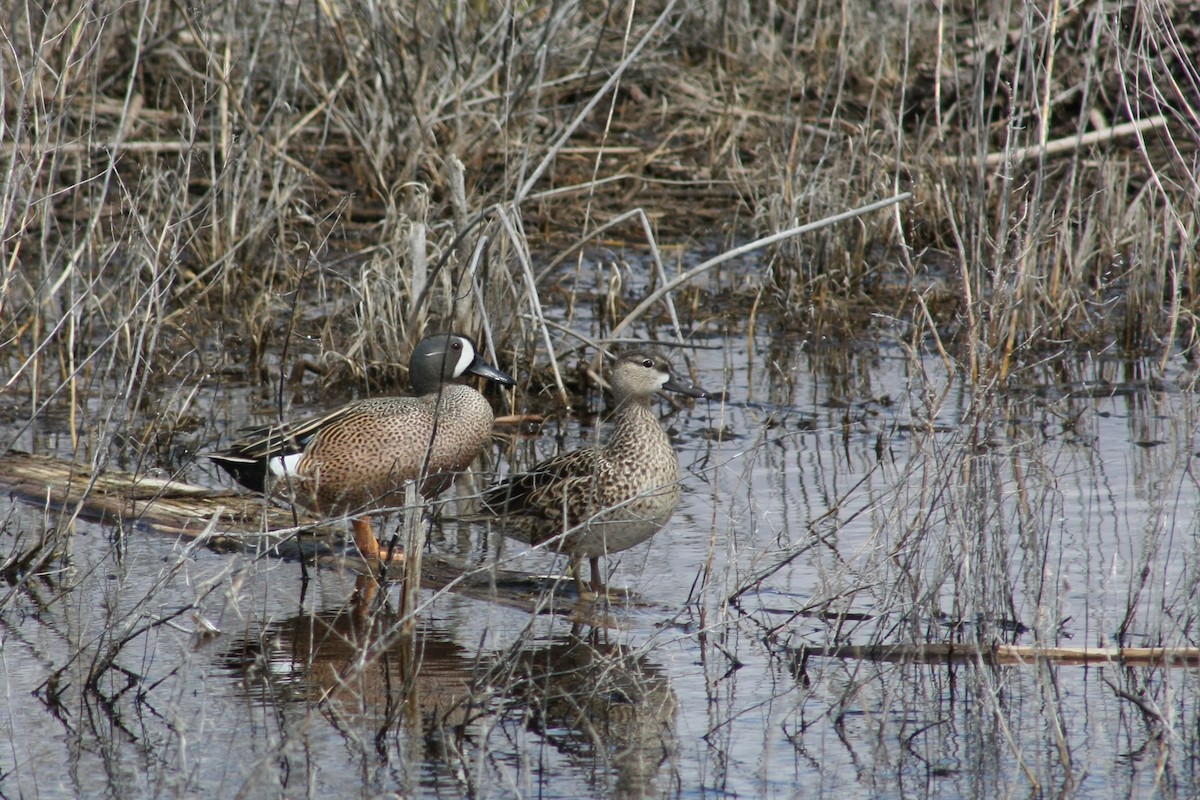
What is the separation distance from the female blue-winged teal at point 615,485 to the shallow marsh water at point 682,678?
20 cm

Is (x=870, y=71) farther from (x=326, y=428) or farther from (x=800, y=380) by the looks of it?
(x=326, y=428)

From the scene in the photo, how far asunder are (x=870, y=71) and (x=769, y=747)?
25.6ft

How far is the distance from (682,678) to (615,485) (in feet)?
3.10

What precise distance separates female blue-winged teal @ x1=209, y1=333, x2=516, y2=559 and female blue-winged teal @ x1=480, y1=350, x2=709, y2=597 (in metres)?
0.27

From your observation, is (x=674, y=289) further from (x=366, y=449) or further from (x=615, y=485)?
(x=615, y=485)

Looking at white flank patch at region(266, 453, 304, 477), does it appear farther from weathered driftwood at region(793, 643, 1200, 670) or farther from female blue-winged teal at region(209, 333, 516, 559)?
weathered driftwood at region(793, 643, 1200, 670)

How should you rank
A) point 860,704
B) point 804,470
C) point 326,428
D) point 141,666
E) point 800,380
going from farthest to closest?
point 800,380 < point 804,470 < point 326,428 < point 141,666 < point 860,704

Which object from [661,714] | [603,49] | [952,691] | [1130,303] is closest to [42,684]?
[661,714]

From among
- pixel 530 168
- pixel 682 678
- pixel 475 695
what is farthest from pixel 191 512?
pixel 530 168

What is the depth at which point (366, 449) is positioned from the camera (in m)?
5.74

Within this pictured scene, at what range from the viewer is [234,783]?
363cm

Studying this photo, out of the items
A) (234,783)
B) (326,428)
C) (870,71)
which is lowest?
(234,783)

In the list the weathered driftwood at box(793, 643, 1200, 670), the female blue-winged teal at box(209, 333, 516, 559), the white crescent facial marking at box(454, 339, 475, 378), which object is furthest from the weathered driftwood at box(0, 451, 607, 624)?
the weathered driftwood at box(793, 643, 1200, 670)

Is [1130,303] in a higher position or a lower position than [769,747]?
higher
